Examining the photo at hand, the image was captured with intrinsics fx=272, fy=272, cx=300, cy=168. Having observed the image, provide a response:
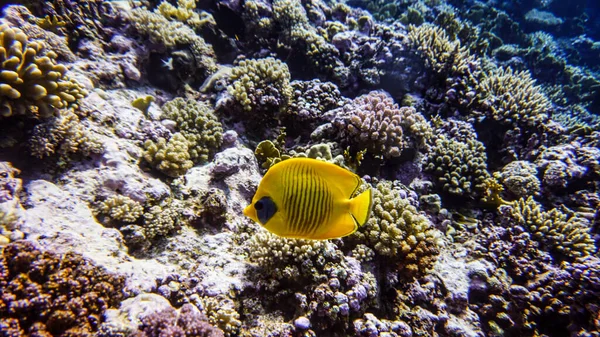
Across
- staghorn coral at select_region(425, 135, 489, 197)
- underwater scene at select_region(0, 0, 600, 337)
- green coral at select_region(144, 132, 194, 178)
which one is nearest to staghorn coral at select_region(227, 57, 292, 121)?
underwater scene at select_region(0, 0, 600, 337)

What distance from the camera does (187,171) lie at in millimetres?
4098

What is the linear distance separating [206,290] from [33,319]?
134cm

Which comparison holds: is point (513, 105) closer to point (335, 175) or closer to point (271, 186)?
point (335, 175)

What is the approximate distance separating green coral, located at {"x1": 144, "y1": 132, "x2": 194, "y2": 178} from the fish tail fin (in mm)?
2946

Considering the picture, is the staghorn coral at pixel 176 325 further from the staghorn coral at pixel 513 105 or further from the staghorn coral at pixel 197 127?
the staghorn coral at pixel 513 105

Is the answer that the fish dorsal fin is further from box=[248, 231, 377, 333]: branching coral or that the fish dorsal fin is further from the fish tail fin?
box=[248, 231, 377, 333]: branching coral

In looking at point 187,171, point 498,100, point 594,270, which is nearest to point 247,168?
point 187,171

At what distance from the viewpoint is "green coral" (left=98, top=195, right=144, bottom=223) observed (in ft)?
10.4

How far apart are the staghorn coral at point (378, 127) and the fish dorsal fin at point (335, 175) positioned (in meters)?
3.09

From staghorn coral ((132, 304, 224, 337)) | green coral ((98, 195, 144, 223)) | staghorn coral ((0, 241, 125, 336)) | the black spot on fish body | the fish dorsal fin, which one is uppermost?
the fish dorsal fin

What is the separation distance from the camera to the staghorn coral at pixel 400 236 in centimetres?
375

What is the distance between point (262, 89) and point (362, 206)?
3.98 m

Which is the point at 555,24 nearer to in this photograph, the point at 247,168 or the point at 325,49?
the point at 325,49

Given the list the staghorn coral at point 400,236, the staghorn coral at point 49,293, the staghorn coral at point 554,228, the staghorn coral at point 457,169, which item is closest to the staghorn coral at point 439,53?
the staghorn coral at point 457,169
